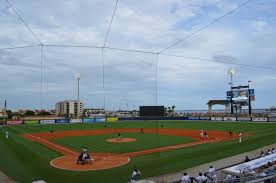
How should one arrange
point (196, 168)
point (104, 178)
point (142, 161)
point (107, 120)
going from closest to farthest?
point (104, 178), point (196, 168), point (142, 161), point (107, 120)

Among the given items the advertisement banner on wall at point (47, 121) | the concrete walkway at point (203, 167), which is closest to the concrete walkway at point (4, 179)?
the concrete walkway at point (203, 167)

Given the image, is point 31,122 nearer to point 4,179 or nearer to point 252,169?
point 4,179

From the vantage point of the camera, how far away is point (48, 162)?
21.3 meters

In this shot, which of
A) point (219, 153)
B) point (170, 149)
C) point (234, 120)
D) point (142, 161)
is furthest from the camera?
point (234, 120)

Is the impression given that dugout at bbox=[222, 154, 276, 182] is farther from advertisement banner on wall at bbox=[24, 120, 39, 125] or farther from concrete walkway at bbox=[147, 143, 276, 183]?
advertisement banner on wall at bbox=[24, 120, 39, 125]

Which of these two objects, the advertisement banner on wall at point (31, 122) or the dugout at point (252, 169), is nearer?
the dugout at point (252, 169)

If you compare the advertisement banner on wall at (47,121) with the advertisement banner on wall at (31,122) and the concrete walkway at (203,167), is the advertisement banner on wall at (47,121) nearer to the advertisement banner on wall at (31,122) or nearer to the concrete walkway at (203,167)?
the advertisement banner on wall at (31,122)

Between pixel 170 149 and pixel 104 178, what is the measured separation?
1126cm

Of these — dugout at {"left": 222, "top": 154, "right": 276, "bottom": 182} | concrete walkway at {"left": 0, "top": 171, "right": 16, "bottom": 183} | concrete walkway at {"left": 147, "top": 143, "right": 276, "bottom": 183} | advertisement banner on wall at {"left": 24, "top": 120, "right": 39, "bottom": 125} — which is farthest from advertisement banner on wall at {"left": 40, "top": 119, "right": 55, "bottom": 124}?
dugout at {"left": 222, "top": 154, "right": 276, "bottom": 182}

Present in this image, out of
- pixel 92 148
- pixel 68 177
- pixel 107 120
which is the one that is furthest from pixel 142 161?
pixel 107 120

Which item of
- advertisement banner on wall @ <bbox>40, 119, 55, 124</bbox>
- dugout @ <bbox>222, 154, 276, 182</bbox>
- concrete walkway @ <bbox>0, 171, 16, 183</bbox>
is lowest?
concrete walkway @ <bbox>0, 171, 16, 183</bbox>

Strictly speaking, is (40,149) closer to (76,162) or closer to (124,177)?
(76,162)

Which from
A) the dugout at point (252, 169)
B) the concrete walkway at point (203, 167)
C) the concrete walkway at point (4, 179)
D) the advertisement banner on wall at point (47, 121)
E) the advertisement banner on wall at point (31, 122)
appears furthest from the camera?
the advertisement banner on wall at point (47, 121)

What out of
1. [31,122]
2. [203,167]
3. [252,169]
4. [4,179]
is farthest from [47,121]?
[252,169]
